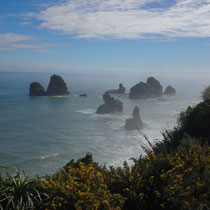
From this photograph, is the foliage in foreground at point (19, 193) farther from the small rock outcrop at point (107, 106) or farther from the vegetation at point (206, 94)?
the small rock outcrop at point (107, 106)

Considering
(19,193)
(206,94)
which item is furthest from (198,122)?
(19,193)

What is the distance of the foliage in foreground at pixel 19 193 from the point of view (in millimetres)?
5348

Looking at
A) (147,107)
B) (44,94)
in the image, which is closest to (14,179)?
(147,107)

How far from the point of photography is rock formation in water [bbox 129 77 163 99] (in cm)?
13650

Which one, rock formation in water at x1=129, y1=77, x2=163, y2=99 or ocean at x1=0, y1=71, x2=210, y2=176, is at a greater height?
rock formation in water at x1=129, y1=77, x2=163, y2=99

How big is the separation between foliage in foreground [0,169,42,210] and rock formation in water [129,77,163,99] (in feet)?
432

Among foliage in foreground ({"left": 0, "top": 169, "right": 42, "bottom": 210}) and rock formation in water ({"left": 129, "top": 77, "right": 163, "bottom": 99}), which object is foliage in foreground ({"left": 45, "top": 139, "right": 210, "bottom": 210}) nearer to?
foliage in foreground ({"left": 0, "top": 169, "right": 42, "bottom": 210})

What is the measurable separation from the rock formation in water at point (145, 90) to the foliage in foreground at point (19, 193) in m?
132

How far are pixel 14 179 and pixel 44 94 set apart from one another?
442ft

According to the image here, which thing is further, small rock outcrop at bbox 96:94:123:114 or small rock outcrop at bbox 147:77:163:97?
small rock outcrop at bbox 147:77:163:97

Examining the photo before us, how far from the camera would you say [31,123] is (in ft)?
245

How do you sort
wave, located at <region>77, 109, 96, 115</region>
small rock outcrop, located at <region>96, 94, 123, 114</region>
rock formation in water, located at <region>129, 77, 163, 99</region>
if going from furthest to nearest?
rock formation in water, located at <region>129, 77, 163, 99</region>, small rock outcrop, located at <region>96, 94, 123, 114</region>, wave, located at <region>77, 109, 96, 115</region>

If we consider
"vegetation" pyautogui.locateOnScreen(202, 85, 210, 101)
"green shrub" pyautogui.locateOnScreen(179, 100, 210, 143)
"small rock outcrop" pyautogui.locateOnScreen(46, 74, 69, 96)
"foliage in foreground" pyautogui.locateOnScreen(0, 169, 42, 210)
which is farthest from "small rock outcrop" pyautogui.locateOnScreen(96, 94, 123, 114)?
"foliage in foreground" pyautogui.locateOnScreen(0, 169, 42, 210)

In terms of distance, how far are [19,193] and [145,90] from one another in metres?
136
